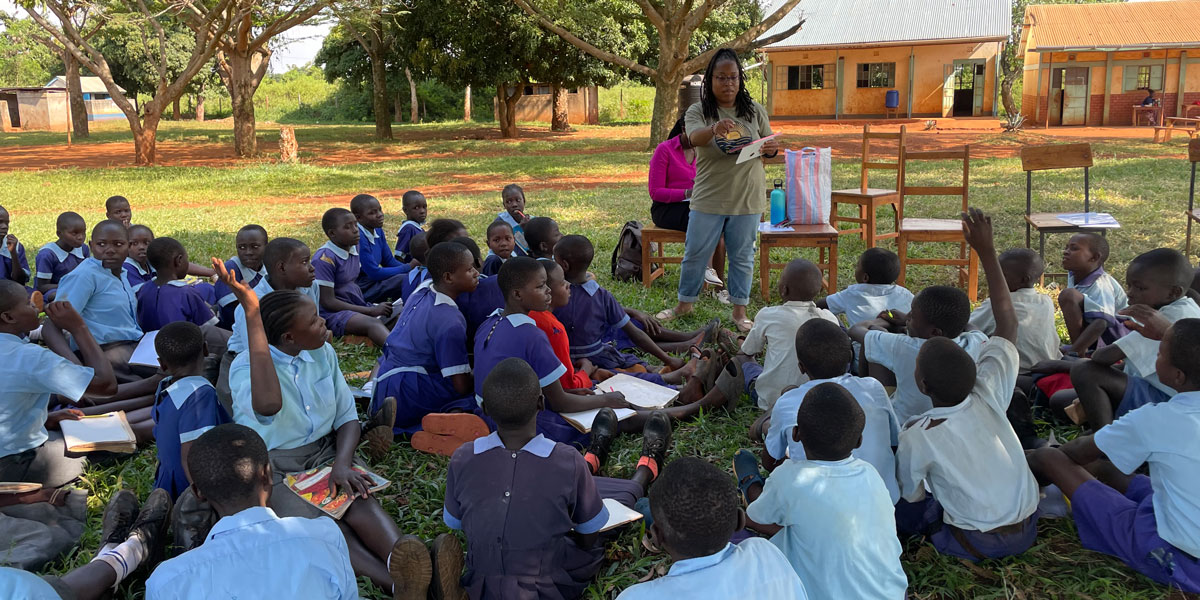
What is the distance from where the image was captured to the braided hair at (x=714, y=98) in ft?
17.8

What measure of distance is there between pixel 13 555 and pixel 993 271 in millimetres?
3699

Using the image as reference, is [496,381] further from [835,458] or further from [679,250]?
[679,250]

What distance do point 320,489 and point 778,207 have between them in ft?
14.5

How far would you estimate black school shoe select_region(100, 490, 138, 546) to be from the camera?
292cm

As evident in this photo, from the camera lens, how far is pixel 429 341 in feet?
12.9

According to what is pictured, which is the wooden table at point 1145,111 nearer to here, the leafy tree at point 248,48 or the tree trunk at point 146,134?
the leafy tree at point 248,48

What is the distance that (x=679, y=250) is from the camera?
8.30 meters

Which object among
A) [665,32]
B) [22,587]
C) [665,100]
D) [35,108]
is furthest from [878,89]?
[35,108]

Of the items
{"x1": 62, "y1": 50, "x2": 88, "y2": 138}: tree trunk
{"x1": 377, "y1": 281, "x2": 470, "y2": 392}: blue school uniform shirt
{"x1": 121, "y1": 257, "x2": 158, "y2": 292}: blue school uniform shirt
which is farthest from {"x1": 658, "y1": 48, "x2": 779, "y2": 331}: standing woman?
{"x1": 62, "y1": 50, "x2": 88, "y2": 138}: tree trunk

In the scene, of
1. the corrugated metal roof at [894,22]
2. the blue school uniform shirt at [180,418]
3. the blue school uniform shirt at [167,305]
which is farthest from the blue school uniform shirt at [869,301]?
the corrugated metal roof at [894,22]

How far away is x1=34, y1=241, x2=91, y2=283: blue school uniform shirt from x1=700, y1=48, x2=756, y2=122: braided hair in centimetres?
419

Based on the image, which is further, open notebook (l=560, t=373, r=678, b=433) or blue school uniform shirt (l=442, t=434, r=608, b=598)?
open notebook (l=560, t=373, r=678, b=433)

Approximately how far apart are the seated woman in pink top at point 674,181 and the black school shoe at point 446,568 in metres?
4.16

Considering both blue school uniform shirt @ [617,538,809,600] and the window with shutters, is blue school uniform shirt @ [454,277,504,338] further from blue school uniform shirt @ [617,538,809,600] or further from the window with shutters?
the window with shutters
